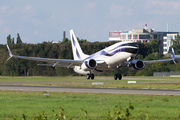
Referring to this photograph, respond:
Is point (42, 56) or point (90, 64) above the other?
point (42, 56)

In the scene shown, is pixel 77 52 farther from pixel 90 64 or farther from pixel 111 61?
pixel 111 61

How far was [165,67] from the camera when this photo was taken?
112 metres

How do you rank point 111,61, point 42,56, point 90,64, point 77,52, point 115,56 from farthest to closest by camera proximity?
point 42,56 < point 77,52 < point 90,64 < point 111,61 < point 115,56

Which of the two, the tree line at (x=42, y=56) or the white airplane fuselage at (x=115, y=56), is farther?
the tree line at (x=42, y=56)

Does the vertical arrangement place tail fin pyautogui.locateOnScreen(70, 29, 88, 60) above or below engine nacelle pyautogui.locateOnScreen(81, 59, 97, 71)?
above

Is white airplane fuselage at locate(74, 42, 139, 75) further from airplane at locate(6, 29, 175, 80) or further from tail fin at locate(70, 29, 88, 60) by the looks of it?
tail fin at locate(70, 29, 88, 60)

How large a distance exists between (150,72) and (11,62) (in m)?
49.8

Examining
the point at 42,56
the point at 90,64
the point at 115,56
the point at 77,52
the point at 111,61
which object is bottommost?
the point at 90,64

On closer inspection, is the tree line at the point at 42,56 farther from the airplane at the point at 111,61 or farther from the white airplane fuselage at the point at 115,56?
the white airplane fuselage at the point at 115,56

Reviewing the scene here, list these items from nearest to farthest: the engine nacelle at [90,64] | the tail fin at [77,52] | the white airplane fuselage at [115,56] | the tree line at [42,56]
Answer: the white airplane fuselage at [115,56]
the engine nacelle at [90,64]
the tail fin at [77,52]
the tree line at [42,56]

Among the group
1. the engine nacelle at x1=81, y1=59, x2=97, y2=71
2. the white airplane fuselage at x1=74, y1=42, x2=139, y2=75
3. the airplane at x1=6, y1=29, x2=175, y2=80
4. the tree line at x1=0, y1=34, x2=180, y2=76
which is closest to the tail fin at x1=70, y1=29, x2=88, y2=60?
the airplane at x1=6, y1=29, x2=175, y2=80

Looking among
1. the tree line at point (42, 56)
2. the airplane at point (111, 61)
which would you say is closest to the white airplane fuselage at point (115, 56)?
the airplane at point (111, 61)

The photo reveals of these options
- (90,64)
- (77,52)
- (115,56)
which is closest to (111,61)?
(115,56)

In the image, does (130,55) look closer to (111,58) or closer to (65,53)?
(111,58)
